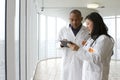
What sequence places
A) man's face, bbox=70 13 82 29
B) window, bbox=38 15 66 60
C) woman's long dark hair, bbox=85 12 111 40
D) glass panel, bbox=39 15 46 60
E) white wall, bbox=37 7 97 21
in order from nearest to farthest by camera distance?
1. woman's long dark hair, bbox=85 12 111 40
2. man's face, bbox=70 13 82 29
3. white wall, bbox=37 7 97 21
4. glass panel, bbox=39 15 46 60
5. window, bbox=38 15 66 60

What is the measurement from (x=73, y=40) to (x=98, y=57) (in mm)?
1098

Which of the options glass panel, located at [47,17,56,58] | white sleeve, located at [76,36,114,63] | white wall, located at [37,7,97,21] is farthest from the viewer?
glass panel, located at [47,17,56,58]

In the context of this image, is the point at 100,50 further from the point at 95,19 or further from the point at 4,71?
the point at 4,71

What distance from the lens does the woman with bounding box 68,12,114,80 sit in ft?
7.44

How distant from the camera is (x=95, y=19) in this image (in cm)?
239

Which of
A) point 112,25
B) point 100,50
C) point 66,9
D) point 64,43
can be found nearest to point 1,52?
point 100,50

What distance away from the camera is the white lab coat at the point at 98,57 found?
2.26 metres

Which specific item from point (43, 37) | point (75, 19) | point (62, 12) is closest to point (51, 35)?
point (43, 37)

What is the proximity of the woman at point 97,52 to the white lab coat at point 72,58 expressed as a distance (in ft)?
2.71

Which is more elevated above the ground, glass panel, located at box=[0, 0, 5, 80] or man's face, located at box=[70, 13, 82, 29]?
man's face, located at box=[70, 13, 82, 29]

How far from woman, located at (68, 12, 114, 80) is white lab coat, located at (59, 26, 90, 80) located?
2.71 feet

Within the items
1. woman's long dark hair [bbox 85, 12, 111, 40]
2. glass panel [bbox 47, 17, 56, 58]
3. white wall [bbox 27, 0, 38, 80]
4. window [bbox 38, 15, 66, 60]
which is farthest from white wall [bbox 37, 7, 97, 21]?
woman's long dark hair [bbox 85, 12, 111, 40]

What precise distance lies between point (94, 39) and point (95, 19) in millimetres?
221

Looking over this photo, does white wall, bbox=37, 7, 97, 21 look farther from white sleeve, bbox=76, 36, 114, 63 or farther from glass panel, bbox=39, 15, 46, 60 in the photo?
white sleeve, bbox=76, 36, 114, 63
